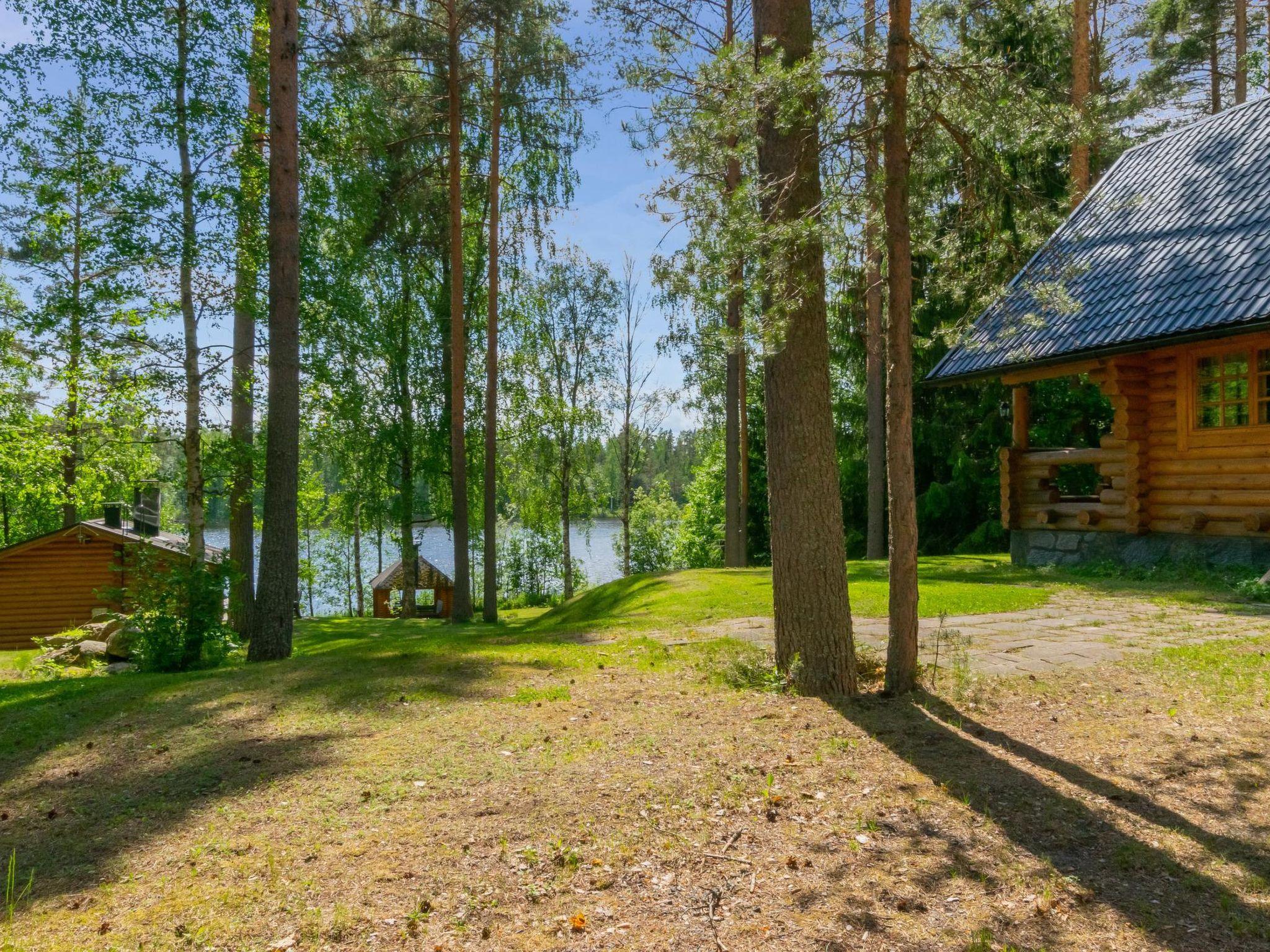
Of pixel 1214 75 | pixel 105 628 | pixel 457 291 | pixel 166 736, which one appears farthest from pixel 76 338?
pixel 1214 75

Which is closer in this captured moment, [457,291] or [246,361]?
[246,361]

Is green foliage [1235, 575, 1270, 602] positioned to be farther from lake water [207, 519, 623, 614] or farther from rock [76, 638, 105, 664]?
lake water [207, 519, 623, 614]

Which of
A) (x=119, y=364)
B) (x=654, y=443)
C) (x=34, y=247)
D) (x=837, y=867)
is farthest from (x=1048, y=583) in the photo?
(x=654, y=443)

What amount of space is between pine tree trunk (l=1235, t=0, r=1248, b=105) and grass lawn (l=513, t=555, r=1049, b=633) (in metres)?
12.7

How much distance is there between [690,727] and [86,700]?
4850 mm

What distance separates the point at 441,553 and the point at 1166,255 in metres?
63.9

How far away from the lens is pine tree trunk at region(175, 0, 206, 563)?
9.70 metres

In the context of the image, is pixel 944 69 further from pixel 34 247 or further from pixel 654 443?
pixel 654 443

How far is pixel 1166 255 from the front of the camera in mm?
10328

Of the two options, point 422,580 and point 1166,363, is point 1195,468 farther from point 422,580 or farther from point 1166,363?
point 422,580

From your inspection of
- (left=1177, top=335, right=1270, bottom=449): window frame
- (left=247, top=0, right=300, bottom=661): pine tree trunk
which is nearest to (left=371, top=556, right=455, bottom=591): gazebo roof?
(left=247, top=0, right=300, bottom=661): pine tree trunk

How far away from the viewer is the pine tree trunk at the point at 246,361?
33.6 ft

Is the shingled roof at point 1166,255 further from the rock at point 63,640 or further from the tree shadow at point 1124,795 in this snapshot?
the rock at point 63,640

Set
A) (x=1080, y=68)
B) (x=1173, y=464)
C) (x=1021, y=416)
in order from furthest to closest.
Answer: (x=1080, y=68) → (x=1021, y=416) → (x=1173, y=464)
